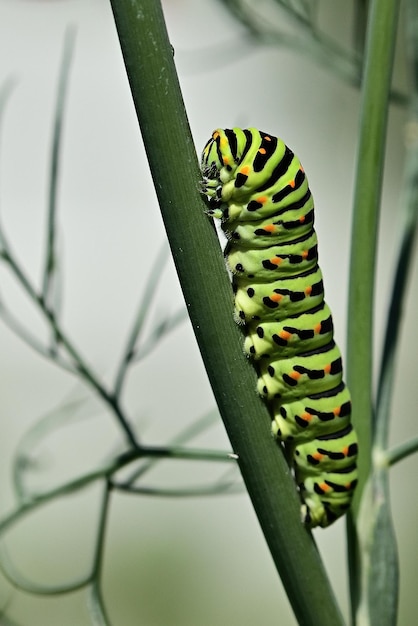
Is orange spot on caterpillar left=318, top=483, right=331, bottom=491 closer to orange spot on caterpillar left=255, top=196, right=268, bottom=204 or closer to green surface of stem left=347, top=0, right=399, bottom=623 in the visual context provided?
green surface of stem left=347, top=0, right=399, bottom=623

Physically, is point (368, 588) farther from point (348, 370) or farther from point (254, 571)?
point (254, 571)

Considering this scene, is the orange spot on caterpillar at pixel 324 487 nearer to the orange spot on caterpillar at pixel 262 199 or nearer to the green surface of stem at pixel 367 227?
the green surface of stem at pixel 367 227

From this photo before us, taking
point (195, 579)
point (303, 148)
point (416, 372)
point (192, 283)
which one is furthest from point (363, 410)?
point (303, 148)

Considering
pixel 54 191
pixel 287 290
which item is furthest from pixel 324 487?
pixel 54 191

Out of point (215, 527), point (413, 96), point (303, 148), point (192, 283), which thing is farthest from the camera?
point (303, 148)

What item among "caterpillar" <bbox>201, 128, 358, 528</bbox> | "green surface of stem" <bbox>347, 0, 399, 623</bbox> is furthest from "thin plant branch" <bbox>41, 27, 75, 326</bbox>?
"green surface of stem" <bbox>347, 0, 399, 623</bbox>

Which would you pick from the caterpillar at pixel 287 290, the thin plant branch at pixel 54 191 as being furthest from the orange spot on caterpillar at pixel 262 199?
the thin plant branch at pixel 54 191

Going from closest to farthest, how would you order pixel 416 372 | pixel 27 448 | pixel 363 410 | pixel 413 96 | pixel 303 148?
pixel 363 410 < pixel 413 96 < pixel 27 448 < pixel 416 372 < pixel 303 148
